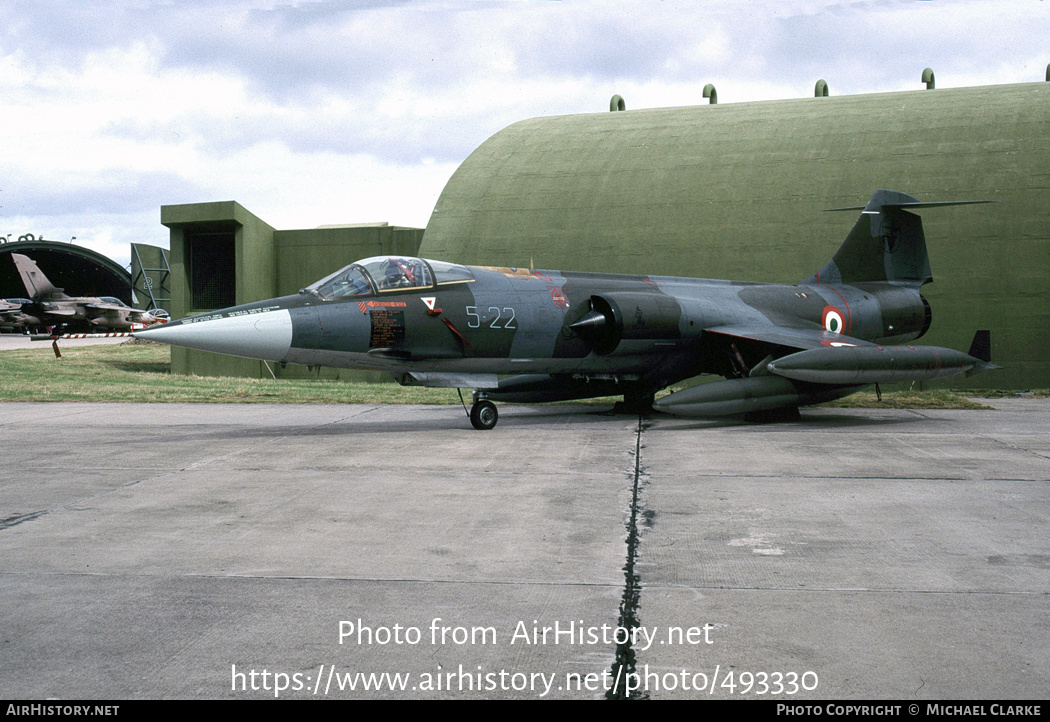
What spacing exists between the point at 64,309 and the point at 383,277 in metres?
47.9

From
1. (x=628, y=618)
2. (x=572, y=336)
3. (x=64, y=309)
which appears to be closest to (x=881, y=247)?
(x=572, y=336)

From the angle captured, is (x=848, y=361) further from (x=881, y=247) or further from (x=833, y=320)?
(x=881, y=247)

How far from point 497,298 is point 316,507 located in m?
6.26

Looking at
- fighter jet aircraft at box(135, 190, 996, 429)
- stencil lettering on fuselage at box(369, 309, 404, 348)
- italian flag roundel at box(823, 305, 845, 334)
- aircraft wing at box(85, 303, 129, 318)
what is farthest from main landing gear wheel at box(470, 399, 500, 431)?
aircraft wing at box(85, 303, 129, 318)

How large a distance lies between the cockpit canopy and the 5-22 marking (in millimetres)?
532

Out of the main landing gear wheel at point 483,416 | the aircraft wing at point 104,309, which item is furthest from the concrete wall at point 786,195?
the aircraft wing at point 104,309

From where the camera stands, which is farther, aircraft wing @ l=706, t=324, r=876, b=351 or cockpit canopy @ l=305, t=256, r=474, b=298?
aircraft wing @ l=706, t=324, r=876, b=351

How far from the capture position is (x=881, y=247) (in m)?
17.7

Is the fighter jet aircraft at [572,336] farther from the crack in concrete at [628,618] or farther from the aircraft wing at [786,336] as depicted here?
the crack in concrete at [628,618]

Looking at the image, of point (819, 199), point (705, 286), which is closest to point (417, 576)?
point (705, 286)

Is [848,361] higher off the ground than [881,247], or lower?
lower

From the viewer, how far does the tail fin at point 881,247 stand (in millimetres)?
17641

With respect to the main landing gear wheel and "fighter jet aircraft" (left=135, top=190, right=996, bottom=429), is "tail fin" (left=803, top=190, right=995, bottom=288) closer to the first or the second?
"fighter jet aircraft" (left=135, top=190, right=996, bottom=429)

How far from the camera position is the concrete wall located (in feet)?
68.9
